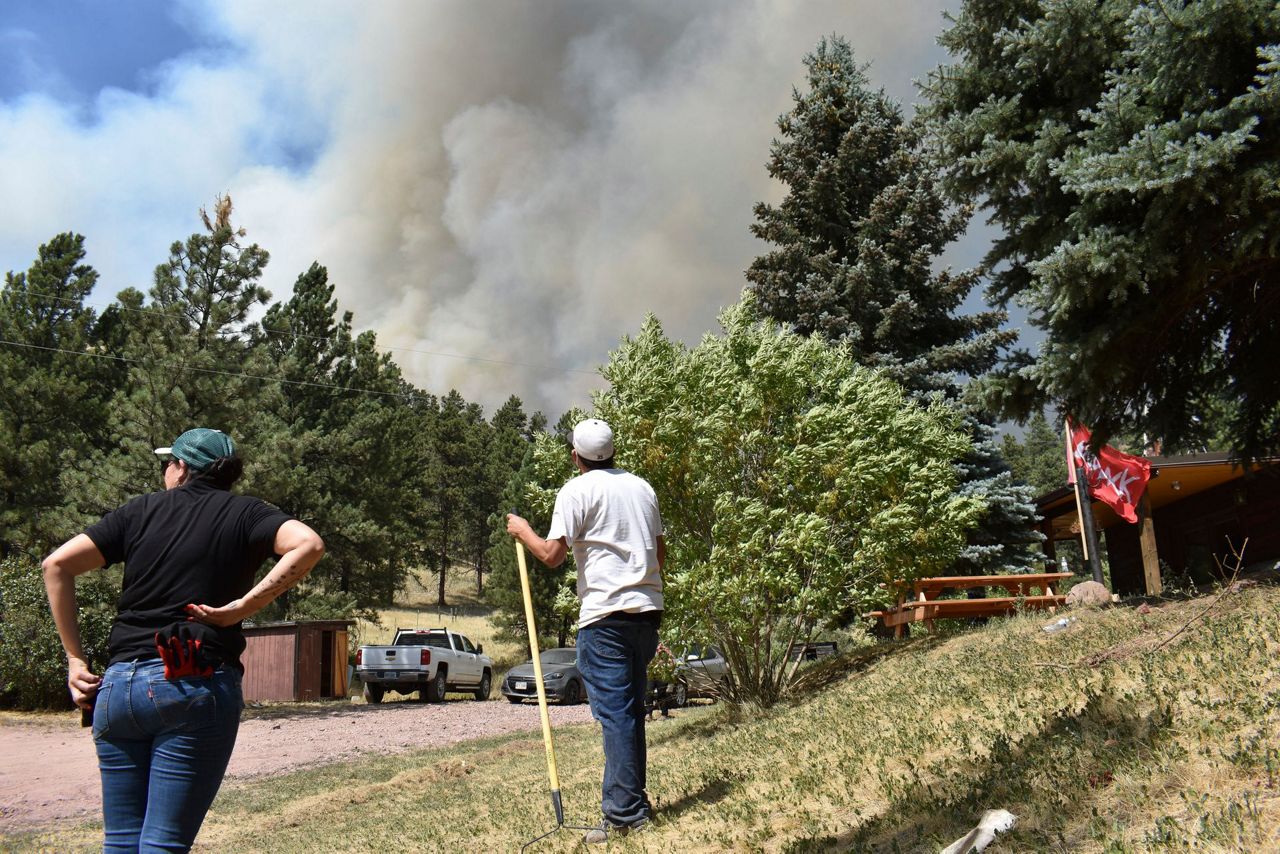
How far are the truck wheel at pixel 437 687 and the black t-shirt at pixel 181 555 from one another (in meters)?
23.1

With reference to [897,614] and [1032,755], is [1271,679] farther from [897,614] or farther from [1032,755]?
[897,614]

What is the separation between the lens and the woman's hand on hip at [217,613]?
10.3ft

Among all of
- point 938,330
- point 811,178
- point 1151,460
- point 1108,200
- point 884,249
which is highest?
point 811,178

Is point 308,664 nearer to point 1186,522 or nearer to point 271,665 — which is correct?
point 271,665

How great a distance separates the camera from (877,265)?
1962 centimetres

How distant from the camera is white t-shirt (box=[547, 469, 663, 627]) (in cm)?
462

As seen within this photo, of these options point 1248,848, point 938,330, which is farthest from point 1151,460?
point 1248,848

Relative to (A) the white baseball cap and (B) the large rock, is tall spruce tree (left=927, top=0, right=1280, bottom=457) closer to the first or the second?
(B) the large rock

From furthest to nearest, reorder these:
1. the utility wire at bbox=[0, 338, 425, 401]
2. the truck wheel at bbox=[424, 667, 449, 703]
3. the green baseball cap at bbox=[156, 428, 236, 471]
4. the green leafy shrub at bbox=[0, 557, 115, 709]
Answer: the truck wheel at bbox=[424, 667, 449, 703] → the utility wire at bbox=[0, 338, 425, 401] → the green leafy shrub at bbox=[0, 557, 115, 709] → the green baseball cap at bbox=[156, 428, 236, 471]

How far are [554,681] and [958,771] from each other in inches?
798

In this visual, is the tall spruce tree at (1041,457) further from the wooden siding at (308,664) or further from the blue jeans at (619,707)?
the blue jeans at (619,707)

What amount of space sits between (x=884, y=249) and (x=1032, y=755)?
16.9m

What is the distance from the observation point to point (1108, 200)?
855 centimetres

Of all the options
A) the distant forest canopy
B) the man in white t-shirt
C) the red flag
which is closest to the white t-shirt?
the man in white t-shirt
